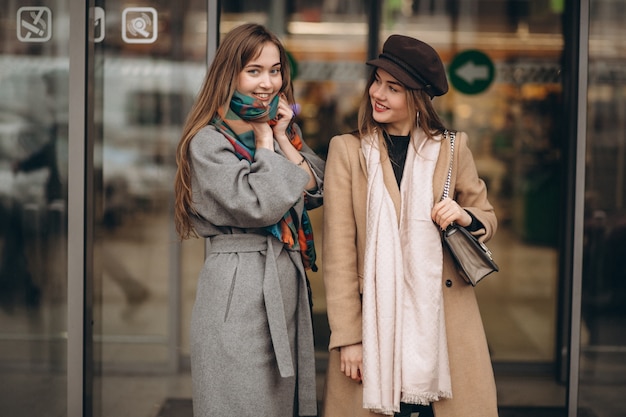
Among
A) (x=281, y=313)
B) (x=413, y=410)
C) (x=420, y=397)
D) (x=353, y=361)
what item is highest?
(x=281, y=313)

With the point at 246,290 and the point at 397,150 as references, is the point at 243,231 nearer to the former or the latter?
the point at 246,290

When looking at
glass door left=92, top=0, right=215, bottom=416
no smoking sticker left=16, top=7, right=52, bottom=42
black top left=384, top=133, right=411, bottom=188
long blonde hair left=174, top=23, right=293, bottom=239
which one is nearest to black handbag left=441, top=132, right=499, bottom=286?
black top left=384, top=133, right=411, bottom=188

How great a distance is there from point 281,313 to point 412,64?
3.02 feet

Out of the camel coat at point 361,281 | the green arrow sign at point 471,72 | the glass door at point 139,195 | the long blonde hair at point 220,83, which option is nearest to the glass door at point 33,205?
the glass door at point 139,195

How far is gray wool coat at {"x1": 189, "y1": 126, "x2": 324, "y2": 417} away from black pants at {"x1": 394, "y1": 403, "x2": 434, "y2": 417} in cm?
38

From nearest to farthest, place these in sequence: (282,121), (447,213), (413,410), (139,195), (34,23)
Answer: (447,213), (282,121), (413,410), (34,23), (139,195)

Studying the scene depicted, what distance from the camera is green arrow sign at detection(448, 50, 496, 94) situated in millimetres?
6168

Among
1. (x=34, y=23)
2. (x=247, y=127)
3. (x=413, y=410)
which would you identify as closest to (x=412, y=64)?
(x=247, y=127)

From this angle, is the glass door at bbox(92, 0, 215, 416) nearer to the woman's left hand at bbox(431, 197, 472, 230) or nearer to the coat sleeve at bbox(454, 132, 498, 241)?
the coat sleeve at bbox(454, 132, 498, 241)

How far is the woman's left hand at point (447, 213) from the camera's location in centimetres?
273

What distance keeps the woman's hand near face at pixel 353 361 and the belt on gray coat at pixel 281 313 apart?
118 millimetres

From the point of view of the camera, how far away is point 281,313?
2.74m

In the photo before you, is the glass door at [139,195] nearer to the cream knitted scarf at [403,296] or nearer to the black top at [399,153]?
the black top at [399,153]

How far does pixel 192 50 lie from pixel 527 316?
3.24 meters
